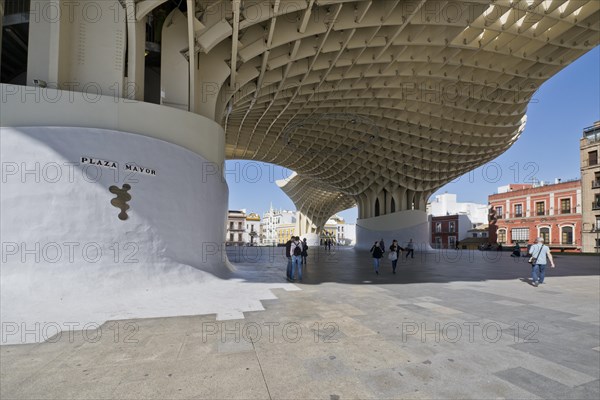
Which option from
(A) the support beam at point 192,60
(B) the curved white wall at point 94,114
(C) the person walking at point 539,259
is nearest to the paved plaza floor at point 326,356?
(C) the person walking at point 539,259

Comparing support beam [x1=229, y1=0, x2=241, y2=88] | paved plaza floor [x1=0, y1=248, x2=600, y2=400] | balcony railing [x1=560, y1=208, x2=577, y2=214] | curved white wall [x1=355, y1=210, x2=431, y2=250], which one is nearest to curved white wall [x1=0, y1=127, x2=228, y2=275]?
paved plaza floor [x1=0, y1=248, x2=600, y2=400]

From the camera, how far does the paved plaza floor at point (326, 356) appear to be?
336cm

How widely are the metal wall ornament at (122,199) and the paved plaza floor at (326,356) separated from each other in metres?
3.67

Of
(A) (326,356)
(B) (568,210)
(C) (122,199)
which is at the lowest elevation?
(A) (326,356)

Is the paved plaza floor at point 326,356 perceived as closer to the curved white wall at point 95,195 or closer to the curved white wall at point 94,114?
the curved white wall at point 95,195

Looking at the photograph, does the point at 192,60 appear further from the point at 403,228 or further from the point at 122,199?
the point at 403,228

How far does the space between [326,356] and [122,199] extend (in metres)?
7.11

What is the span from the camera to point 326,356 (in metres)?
4.23

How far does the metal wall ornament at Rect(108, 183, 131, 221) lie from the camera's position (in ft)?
28.2

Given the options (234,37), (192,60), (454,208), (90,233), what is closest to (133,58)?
(192,60)

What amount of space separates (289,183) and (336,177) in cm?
1909

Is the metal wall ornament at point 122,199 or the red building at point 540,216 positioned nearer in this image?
the metal wall ornament at point 122,199

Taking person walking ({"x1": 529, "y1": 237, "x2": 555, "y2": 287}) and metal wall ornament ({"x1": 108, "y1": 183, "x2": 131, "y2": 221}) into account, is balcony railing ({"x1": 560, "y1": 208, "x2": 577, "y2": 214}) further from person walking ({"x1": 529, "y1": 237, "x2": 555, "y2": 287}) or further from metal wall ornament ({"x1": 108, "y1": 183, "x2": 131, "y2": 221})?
metal wall ornament ({"x1": 108, "y1": 183, "x2": 131, "y2": 221})

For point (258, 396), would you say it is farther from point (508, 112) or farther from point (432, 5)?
point (508, 112)
